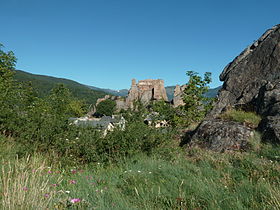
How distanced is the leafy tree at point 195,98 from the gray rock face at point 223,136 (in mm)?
5982

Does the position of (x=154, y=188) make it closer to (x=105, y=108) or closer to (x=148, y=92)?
(x=105, y=108)

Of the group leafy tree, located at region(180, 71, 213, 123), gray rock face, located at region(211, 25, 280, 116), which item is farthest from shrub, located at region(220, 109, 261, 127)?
leafy tree, located at region(180, 71, 213, 123)

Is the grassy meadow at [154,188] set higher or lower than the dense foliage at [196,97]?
lower

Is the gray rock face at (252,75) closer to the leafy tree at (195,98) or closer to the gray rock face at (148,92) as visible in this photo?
the leafy tree at (195,98)

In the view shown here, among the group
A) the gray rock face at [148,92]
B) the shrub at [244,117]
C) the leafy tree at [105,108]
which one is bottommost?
the leafy tree at [105,108]

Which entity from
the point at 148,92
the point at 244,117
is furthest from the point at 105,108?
the point at 244,117

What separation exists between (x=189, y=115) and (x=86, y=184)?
34.7 feet

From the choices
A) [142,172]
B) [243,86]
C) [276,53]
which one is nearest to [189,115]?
[243,86]

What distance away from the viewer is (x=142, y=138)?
252 inches

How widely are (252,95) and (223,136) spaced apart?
4509 millimetres

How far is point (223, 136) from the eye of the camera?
6641 mm

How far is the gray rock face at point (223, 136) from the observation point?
627 centimetres

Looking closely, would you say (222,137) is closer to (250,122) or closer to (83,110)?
(250,122)

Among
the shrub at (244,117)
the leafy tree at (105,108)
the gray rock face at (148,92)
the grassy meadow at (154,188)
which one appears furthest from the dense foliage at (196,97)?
the leafy tree at (105,108)
